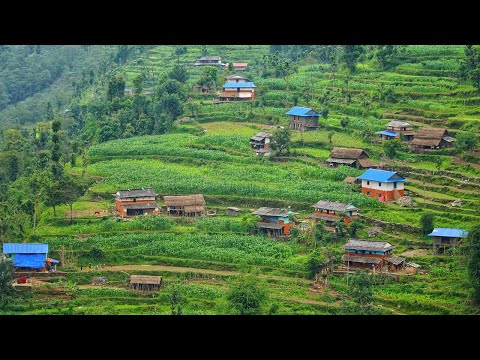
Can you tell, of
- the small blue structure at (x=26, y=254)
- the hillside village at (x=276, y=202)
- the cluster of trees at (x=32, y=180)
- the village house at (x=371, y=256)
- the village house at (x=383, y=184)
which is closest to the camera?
the hillside village at (x=276, y=202)

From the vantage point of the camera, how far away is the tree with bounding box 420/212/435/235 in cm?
2058

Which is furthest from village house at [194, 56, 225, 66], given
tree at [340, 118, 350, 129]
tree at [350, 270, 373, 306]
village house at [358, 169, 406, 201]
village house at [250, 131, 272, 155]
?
tree at [350, 270, 373, 306]

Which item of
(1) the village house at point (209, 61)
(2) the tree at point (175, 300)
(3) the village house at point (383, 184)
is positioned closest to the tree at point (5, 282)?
(2) the tree at point (175, 300)

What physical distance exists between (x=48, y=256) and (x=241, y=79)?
582 inches

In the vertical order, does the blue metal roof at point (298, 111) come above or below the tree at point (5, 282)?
above

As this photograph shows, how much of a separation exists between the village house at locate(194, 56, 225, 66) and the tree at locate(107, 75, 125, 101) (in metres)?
6.24

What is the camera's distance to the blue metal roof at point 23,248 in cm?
2058

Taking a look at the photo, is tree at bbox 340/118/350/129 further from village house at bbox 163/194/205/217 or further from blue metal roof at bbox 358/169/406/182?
village house at bbox 163/194/205/217

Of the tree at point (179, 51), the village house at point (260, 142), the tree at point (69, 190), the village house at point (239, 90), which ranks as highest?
the tree at point (179, 51)

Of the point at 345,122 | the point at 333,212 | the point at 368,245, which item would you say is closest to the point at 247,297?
the point at 368,245

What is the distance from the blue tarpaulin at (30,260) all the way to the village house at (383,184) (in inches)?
376

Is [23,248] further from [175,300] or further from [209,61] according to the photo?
[209,61]

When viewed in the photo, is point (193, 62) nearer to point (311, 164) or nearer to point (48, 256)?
point (311, 164)

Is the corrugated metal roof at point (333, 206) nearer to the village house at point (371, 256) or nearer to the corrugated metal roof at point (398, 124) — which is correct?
the village house at point (371, 256)
